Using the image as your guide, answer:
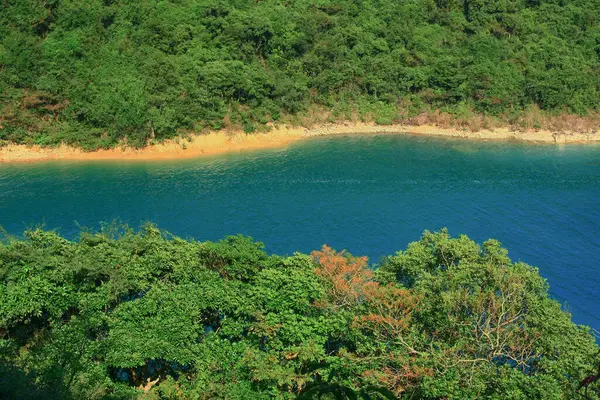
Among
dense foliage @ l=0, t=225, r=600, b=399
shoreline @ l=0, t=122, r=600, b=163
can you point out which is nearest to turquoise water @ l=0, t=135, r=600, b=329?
shoreline @ l=0, t=122, r=600, b=163

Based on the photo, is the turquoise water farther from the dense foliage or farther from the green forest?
the dense foliage

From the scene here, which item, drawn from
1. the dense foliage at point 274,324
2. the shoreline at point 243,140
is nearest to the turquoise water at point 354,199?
the shoreline at point 243,140

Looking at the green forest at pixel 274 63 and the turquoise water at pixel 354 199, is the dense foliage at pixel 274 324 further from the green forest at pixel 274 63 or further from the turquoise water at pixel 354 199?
the green forest at pixel 274 63

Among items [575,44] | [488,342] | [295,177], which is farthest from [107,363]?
[575,44]

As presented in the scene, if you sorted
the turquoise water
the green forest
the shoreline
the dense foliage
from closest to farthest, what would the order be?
the dense foliage < the turquoise water < the shoreline < the green forest

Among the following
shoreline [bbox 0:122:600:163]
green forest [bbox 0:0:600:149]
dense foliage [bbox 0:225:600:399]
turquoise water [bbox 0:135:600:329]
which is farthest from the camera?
green forest [bbox 0:0:600:149]

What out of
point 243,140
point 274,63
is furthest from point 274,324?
point 274,63
